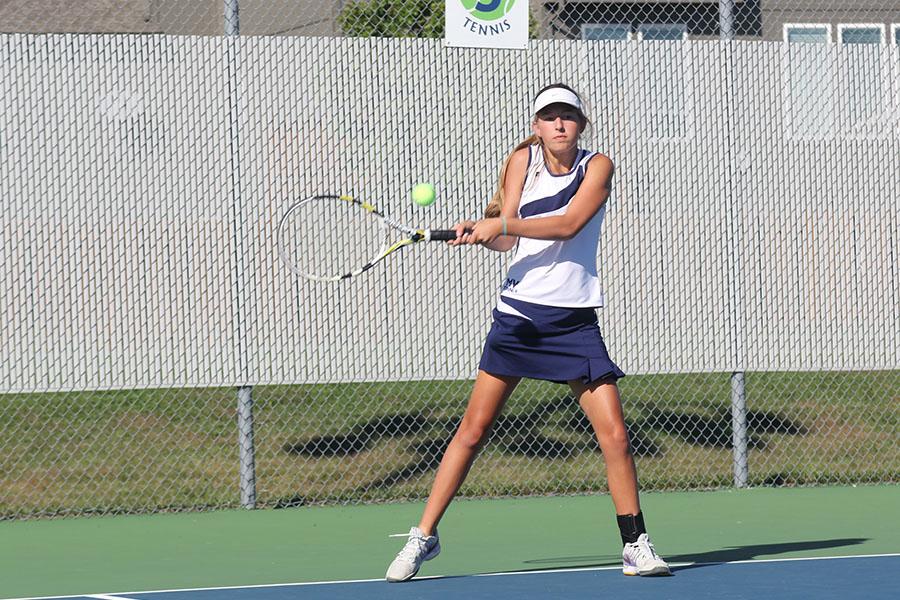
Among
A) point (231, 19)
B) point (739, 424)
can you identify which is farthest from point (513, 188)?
point (739, 424)

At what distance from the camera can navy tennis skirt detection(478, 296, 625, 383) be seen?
6.29 meters

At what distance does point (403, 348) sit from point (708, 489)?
1983mm

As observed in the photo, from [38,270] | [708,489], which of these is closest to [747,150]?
[708,489]

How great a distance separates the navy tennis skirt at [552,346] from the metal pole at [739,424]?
3072 mm

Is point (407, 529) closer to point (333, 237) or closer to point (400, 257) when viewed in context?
point (400, 257)

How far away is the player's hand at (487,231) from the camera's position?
6.10 m

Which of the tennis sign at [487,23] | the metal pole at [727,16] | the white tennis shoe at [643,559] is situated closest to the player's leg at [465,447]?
the white tennis shoe at [643,559]

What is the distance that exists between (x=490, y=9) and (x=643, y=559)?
3711mm

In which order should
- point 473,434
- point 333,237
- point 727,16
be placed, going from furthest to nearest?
1. point 727,16
2. point 333,237
3. point 473,434

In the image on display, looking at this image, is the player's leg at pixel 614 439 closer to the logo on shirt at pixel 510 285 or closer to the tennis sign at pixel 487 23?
the logo on shirt at pixel 510 285

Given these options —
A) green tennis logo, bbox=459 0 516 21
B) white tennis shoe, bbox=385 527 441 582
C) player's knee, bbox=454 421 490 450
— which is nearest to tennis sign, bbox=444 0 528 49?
green tennis logo, bbox=459 0 516 21

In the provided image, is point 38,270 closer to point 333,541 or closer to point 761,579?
point 333,541

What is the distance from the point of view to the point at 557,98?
6246 millimetres

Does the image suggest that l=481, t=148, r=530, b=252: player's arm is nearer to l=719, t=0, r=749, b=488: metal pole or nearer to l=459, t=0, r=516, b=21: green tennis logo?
l=459, t=0, r=516, b=21: green tennis logo
